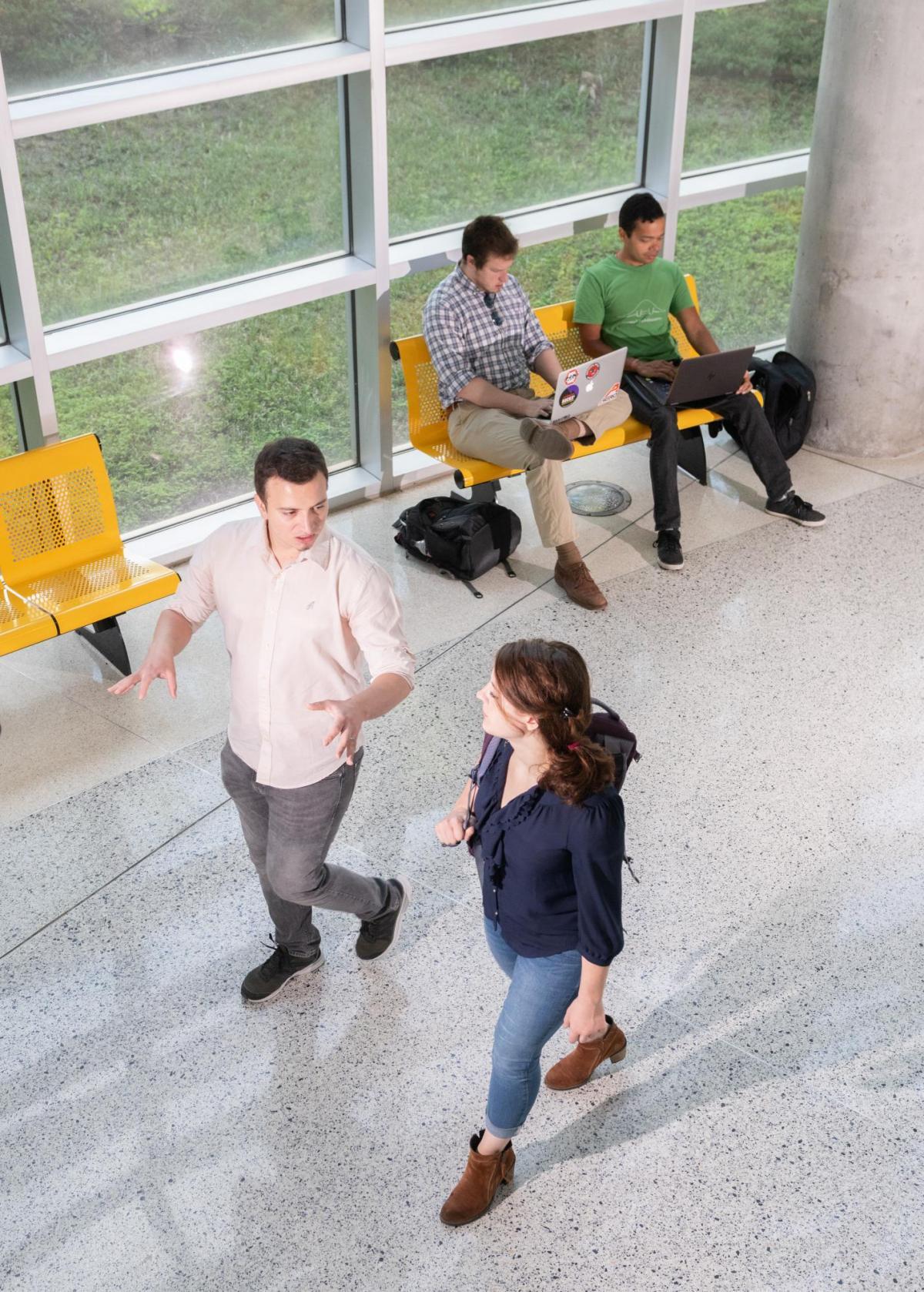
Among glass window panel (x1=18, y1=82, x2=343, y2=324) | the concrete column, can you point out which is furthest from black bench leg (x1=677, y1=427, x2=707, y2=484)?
glass window panel (x1=18, y1=82, x2=343, y2=324)

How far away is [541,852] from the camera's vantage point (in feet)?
10.1

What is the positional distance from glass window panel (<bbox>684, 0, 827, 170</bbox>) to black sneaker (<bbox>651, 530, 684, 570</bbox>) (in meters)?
2.86

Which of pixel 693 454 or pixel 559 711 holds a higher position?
pixel 559 711

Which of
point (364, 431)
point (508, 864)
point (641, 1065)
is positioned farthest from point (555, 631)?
point (508, 864)

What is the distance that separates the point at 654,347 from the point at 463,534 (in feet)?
5.46

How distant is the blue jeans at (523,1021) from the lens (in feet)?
10.6

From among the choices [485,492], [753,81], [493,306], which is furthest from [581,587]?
[753,81]

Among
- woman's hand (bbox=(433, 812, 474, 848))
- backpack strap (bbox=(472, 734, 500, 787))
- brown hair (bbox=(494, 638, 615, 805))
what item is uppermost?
brown hair (bbox=(494, 638, 615, 805))

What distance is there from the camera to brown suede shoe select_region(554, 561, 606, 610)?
6492 mm

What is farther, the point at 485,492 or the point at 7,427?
the point at 485,492

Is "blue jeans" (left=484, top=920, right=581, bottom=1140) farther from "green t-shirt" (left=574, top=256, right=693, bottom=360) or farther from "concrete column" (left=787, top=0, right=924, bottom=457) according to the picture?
"concrete column" (left=787, top=0, right=924, bottom=457)

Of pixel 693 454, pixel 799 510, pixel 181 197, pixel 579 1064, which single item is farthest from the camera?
pixel 693 454

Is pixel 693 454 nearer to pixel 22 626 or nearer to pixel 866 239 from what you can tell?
pixel 866 239

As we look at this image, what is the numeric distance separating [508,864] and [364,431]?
4.66 metres
